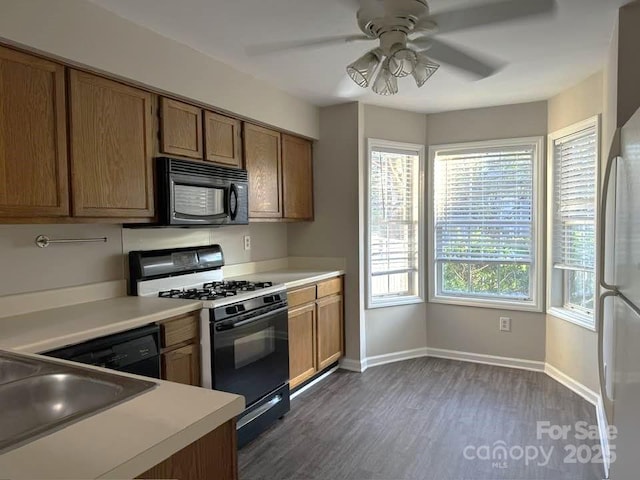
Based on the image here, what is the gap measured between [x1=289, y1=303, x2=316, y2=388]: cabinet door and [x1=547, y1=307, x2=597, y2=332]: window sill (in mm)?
2015

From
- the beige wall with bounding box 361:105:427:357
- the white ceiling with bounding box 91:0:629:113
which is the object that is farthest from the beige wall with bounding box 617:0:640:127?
the beige wall with bounding box 361:105:427:357

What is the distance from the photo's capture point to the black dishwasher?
1.81 metres

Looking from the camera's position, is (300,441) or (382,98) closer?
(300,441)

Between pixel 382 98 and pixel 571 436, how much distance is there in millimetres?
2829

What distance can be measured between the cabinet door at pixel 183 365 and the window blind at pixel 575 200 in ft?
9.41

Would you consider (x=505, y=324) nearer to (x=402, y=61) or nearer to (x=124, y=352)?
(x=402, y=61)

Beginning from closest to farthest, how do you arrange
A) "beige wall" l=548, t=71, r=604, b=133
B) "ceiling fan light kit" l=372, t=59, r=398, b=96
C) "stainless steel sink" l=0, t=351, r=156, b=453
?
"stainless steel sink" l=0, t=351, r=156, b=453
"ceiling fan light kit" l=372, t=59, r=398, b=96
"beige wall" l=548, t=71, r=604, b=133

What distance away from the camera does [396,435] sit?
2793 millimetres

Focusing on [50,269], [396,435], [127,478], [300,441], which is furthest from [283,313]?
[127,478]

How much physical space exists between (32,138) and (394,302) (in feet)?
10.5

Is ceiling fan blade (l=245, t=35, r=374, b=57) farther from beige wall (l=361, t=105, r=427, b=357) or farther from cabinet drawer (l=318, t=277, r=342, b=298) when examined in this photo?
cabinet drawer (l=318, t=277, r=342, b=298)

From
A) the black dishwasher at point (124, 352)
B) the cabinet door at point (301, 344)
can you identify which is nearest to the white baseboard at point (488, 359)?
the cabinet door at point (301, 344)

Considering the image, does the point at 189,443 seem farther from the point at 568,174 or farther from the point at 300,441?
the point at 568,174

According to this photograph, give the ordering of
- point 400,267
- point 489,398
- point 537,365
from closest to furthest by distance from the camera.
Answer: point 489,398, point 537,365, point 400,267
